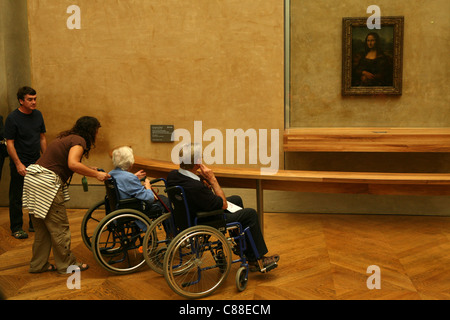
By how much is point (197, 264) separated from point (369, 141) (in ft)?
9.39

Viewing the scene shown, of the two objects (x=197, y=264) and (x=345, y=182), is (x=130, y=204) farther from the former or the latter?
(x=345, y=182)

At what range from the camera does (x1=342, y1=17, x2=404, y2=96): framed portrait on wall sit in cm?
658

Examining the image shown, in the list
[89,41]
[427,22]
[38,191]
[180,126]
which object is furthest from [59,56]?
[427,22]

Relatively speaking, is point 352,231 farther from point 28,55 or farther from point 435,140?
point 28,55

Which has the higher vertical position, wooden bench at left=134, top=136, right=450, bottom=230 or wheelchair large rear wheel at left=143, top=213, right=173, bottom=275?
wooden bench at left=134, top=136, right=450, bottom=230

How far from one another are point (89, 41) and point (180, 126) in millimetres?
1687

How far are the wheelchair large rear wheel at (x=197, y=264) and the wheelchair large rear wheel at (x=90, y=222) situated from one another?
1.09m

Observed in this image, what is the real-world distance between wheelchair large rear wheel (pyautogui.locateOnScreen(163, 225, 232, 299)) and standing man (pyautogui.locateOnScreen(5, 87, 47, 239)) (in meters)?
2.41

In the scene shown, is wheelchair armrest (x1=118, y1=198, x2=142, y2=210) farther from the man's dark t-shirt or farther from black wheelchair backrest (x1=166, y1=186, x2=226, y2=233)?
the man's dark t-shirt

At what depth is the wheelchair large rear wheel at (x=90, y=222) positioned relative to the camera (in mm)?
4922

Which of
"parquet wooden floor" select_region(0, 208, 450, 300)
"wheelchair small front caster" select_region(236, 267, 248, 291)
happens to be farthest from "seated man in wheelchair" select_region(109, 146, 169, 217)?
"wheelchair small front caster" select_region(236, 267, 248, 291)

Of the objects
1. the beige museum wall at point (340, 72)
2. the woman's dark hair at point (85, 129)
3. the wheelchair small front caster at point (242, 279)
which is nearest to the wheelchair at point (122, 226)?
the woman's dark hair at point (85, 129)

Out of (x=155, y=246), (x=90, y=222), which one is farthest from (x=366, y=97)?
(x=90, y=222)

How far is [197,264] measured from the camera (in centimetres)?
411
